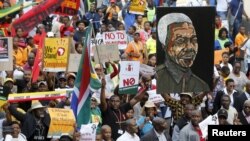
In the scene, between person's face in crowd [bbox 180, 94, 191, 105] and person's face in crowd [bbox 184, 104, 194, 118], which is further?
person's face in crowd [bbox 180, 94, 191, 105]

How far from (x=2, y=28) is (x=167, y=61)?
762 centimetres

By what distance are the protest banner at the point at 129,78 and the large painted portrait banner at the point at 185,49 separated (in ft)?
7.06

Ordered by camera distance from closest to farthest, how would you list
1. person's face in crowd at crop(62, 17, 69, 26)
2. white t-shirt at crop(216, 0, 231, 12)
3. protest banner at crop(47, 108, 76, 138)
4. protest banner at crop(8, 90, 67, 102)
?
protest banner at crop(47, 108, 76, 138) → protest banner at crop(8, 90, 67, 102) → person's face in crowd at crop(62, 17, 69, 26) → white t-shirt at crop(216, 0, 231, 12)

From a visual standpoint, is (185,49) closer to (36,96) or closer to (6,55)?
(36,96)

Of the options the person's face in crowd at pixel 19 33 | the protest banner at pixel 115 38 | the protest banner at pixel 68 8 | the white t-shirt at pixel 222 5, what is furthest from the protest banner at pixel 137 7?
the person's face in crowd at pixel 19 33

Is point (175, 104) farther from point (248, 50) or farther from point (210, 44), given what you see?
point (248, 50)

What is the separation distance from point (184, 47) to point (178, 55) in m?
0.13

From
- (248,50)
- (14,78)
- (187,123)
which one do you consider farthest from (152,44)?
(187,123)

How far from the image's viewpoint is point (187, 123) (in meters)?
16.5

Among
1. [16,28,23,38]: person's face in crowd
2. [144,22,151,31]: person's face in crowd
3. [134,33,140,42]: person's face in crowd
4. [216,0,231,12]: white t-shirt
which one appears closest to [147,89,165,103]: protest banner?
[16,28,23,38]: person's face in crowd

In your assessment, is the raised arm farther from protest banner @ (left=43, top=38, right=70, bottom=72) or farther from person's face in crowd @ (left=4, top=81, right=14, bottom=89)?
protest banner @ (left=43, top=38, right=70, bottom=72)

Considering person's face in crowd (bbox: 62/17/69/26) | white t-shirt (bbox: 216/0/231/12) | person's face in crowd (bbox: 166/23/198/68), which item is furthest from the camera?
white t-shirt (bbox: 216/0/231/12)

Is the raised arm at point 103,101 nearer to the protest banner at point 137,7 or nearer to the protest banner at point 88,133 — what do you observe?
the protest banner at point 88,133

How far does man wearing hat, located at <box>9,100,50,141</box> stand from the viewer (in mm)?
15734
